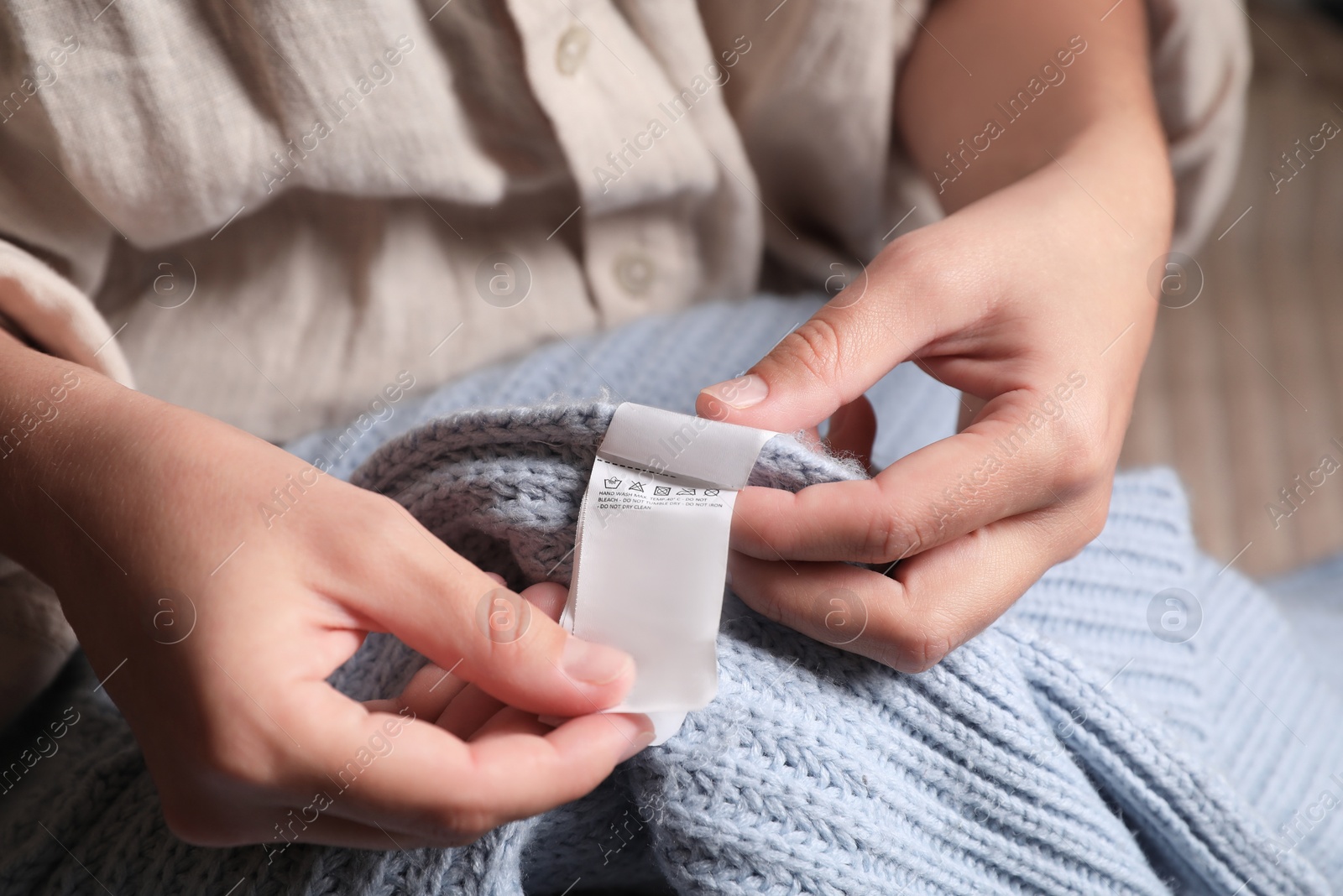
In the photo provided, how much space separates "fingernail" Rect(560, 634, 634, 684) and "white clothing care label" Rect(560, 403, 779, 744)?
0.07 ft

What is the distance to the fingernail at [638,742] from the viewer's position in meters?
0.44

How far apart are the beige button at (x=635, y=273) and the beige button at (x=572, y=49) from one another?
17 centimetres

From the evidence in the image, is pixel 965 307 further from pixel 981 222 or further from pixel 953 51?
pixel 953 51

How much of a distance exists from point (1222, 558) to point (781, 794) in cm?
95

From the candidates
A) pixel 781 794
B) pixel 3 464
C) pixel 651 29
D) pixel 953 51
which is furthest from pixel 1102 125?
pixel 3 464

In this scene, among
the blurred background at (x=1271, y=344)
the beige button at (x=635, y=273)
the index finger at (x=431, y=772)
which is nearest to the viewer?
the index finger at (x=431, y=772)

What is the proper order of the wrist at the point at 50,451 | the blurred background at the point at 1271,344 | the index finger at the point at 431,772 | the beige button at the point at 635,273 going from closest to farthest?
the index finger at the point at 431,772, the wrist at the point at 50,451, the beige button at the point at 635,273, the blurred background at the point at 1271,344

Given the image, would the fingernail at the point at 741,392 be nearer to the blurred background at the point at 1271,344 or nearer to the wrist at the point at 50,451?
the wrist at the point at 50,451

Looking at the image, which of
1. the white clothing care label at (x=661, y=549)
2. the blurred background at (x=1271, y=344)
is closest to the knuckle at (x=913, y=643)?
the white clothing care label at (x=661, y=549)

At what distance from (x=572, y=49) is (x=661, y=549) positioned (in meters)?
0.46

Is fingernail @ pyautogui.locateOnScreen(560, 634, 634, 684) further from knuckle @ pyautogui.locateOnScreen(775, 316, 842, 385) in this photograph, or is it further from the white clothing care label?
knuckle @ pyautogui.locateOnScreen(775, 316, 842, 385)

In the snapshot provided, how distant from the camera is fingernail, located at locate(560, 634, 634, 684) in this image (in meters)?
0.43

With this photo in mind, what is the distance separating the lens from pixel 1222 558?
113cm

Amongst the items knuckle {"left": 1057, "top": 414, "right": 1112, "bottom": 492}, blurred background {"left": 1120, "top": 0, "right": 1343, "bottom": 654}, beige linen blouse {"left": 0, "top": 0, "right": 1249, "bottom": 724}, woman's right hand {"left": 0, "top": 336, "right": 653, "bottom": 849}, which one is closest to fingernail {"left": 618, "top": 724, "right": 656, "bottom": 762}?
woman's right hand {"left": 0, "top": 336, "right": 653, "bottom": 849}
